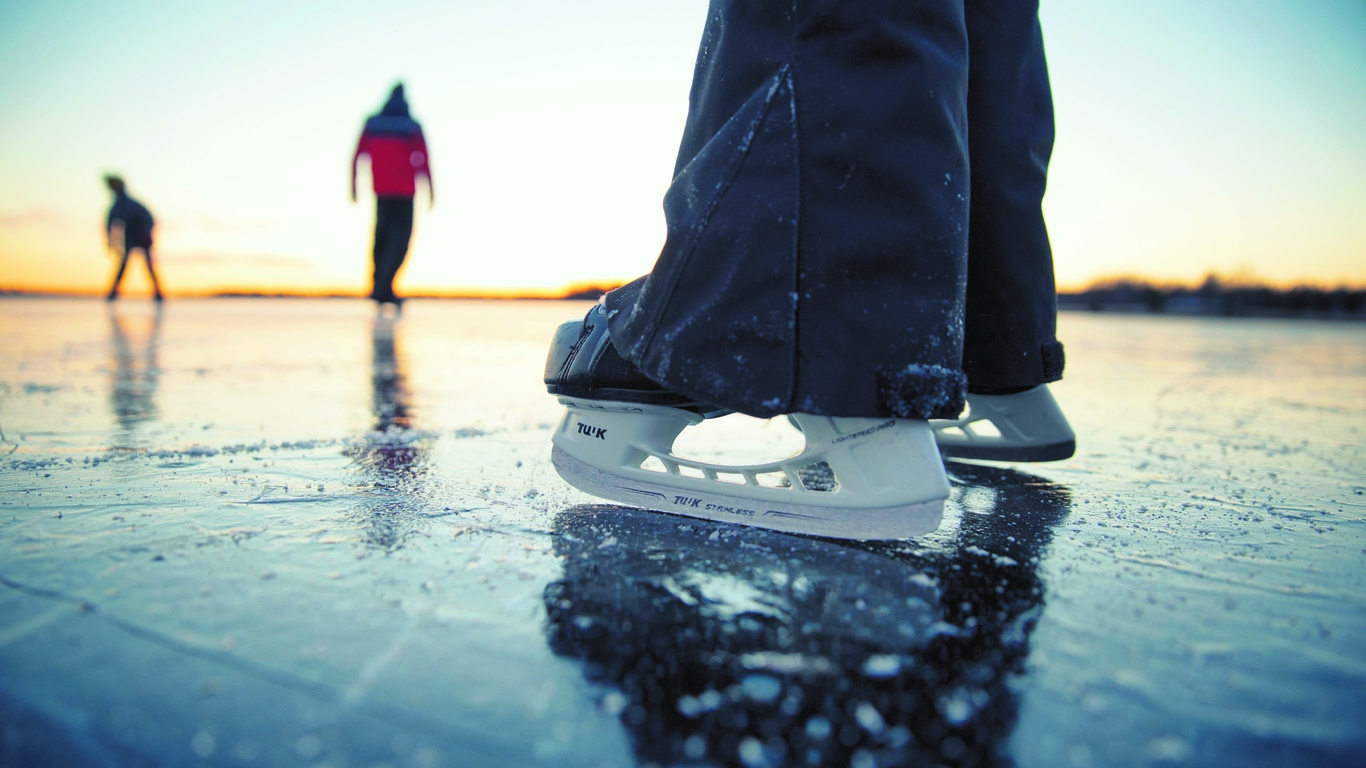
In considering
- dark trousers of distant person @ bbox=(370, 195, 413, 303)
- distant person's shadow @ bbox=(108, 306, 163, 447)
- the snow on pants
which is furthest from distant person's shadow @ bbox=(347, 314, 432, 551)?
dark trousers of distant person @ bbox=(370, 195, 413, 303)

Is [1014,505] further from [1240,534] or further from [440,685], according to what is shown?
[440,685]

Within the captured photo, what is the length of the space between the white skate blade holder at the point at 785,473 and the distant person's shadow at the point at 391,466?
9.6 inches

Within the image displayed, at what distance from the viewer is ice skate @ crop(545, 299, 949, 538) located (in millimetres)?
870

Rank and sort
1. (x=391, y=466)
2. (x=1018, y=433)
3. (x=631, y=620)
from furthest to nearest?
(x=1018, y=433)
(x=391, y=466)
(x=631, y=620)

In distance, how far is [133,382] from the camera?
2365 mm

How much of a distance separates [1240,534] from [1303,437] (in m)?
1.12

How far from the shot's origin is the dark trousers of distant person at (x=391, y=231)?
686 cm

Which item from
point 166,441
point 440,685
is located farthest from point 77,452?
point 440,685

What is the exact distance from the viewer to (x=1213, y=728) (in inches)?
20.4

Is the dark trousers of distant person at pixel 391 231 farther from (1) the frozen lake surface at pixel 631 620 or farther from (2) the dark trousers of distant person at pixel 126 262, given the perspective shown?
(2) the dark trousers of distant person at pixel 126 262

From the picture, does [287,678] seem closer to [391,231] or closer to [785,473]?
[785,473]

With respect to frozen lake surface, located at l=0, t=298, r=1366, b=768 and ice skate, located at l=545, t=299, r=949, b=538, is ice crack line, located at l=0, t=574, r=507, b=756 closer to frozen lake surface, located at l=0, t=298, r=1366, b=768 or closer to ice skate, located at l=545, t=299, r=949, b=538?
frozen lake surface, located at l=0, t=298, r=1366, b=768

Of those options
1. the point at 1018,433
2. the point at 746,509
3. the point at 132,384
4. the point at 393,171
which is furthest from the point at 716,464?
the point at 393,171

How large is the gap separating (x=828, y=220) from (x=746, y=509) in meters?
0.39
